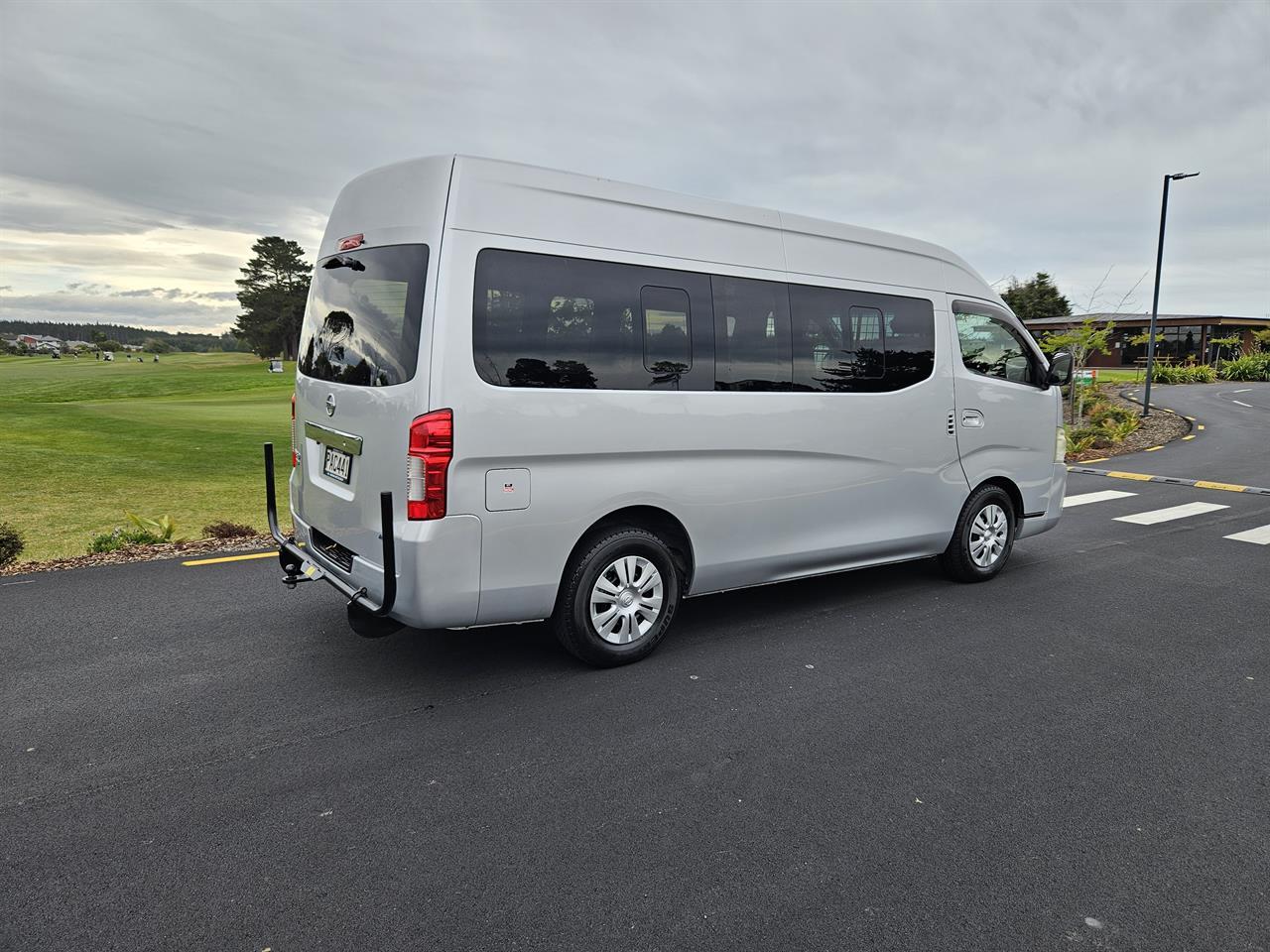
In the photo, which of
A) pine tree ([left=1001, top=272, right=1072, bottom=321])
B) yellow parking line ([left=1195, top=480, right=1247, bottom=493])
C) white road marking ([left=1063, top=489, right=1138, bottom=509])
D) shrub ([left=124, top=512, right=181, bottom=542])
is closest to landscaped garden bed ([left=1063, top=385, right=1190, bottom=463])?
yellow parking line ([left=1195, top=480, right=1247, bottom=493])

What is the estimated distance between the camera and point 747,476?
183 inches

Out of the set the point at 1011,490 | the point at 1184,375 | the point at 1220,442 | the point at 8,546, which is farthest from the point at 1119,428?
the point at 1184,375

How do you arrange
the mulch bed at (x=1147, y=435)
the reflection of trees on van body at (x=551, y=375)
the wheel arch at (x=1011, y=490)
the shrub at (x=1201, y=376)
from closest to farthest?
the reflection of trees on van body at (x=551, y=375) → the wheel arch at (x=1011, y=490) → the mulch bed at (x=1147, y=435) → the shrub at (x=1201, y=376)

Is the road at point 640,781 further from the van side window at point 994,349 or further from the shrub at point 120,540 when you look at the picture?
the van side window at point 994,349

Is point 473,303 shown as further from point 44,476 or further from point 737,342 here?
point 44,476

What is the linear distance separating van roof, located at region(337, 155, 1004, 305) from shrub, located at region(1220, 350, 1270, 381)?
155ft

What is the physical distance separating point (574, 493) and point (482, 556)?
54 cm

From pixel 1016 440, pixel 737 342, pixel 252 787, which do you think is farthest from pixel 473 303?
pixel 1016 440

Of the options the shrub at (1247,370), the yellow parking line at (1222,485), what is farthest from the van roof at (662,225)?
the shrub at (1247,370)

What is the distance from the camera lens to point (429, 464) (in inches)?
140

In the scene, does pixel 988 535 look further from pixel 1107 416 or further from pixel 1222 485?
pixel 1107 416

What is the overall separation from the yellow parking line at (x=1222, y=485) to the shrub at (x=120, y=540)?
1257 cm

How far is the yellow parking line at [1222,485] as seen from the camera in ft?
35.4

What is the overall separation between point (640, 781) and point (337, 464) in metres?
2.20
